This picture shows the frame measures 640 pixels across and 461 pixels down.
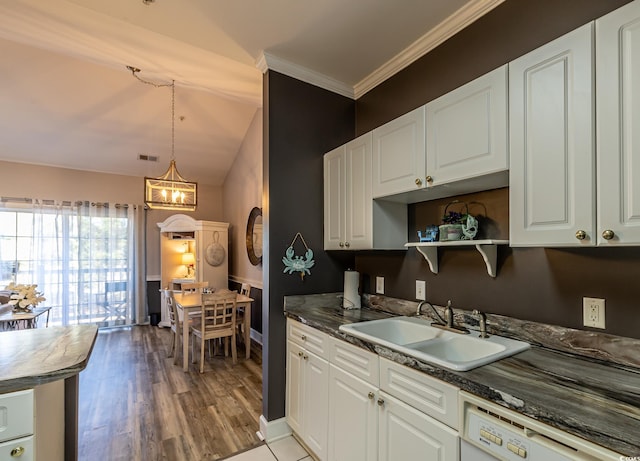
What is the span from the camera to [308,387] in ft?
6.95

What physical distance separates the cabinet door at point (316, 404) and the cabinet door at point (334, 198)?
0.90m

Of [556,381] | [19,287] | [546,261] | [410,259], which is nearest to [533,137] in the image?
[546,261]

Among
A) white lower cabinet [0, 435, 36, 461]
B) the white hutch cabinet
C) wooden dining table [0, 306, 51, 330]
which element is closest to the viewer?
white lower cabinet [0, 435, 36, 461]

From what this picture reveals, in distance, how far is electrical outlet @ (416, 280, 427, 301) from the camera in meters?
2.18

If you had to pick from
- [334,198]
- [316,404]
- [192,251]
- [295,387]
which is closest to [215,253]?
[192,251]

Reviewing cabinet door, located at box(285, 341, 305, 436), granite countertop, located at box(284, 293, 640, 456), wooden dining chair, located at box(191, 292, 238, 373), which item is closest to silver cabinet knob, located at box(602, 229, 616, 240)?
granite countertop, located at box(284, 293, 640, 456)

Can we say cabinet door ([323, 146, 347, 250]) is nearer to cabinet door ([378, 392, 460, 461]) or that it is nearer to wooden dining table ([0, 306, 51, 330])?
cabinet door ([378, 392, 460, 461])

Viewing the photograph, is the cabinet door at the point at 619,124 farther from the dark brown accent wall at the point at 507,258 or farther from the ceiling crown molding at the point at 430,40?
the ceiling crown molding at the point at 430,40

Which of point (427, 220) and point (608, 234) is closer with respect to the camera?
point (608, 234)

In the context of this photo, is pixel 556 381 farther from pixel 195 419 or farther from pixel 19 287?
pixel 19 287

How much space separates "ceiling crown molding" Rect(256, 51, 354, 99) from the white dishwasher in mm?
2507

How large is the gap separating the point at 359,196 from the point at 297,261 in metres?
0.73

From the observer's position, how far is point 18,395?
1.09 meters

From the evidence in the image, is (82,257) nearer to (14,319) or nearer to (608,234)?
(14,319)
